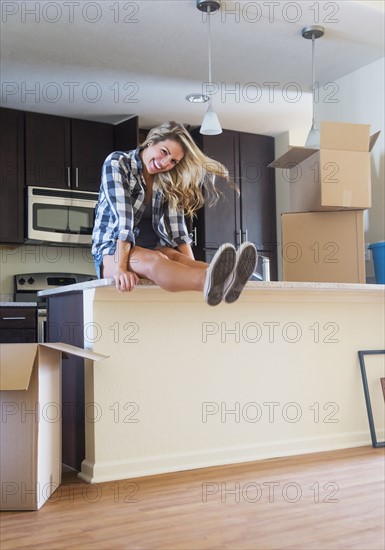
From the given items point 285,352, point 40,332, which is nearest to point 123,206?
point 285,352

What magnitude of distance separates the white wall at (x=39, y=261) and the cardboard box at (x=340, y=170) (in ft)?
8.67

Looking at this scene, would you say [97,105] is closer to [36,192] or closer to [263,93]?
[36,192]

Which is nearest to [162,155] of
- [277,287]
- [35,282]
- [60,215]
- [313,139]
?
[277,287]

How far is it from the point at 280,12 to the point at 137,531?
9.01 feet

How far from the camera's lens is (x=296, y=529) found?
1.80 meters

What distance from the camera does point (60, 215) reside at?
16.2 feet

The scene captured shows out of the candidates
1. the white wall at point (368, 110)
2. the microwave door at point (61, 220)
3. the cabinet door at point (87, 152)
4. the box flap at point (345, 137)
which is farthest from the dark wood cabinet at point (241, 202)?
the box flap at point (345, 137)

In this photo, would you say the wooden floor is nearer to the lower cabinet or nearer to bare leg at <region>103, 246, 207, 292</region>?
the lower cabinet

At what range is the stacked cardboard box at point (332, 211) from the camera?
307 centimetres

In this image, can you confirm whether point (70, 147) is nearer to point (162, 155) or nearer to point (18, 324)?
point (18, 324)

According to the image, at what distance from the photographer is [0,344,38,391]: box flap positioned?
1965 millimetres

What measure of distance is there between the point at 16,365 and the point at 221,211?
145 inches

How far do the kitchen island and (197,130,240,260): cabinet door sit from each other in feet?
8.01

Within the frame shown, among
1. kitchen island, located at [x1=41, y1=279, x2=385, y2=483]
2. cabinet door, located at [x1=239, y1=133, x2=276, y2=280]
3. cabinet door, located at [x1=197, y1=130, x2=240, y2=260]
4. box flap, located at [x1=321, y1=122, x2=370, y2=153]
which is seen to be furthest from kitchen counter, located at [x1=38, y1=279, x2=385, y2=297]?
cabinet door, located at [x1=239, y1=133, x2=276, y2=280]
